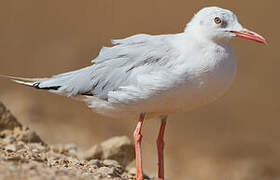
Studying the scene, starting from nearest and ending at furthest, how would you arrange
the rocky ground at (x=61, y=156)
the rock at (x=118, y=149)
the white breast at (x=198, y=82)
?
the rocky ground at (x=61, y=156)
the white breast at (x=198, y=82)
the rock at (x=118, y=149)

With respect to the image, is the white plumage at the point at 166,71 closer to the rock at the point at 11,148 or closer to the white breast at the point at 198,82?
the white breast at the point at 198,82

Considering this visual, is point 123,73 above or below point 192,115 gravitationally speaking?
above

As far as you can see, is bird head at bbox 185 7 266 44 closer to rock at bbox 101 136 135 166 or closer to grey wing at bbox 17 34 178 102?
grey wing at bbox 17 34 178 102

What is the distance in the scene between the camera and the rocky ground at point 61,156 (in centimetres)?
517

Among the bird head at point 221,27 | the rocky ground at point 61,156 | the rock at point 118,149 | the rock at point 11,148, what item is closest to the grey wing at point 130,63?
the bird head at point 221,27

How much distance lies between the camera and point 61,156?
7000 millimetres

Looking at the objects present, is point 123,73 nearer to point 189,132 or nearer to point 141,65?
point 141,65

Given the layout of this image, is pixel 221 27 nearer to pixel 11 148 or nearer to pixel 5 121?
pixel 11 148

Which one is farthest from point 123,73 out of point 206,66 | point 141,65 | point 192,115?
point 192,115

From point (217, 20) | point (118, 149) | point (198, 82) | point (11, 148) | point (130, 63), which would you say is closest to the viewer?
point (198, 82)

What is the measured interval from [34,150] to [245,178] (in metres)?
5.84

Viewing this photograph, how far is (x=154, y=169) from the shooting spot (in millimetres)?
11258

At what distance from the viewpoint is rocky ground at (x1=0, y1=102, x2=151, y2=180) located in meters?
5.17

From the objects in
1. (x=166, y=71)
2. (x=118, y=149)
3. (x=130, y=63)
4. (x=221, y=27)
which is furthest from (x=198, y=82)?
(x=118, y=149)
